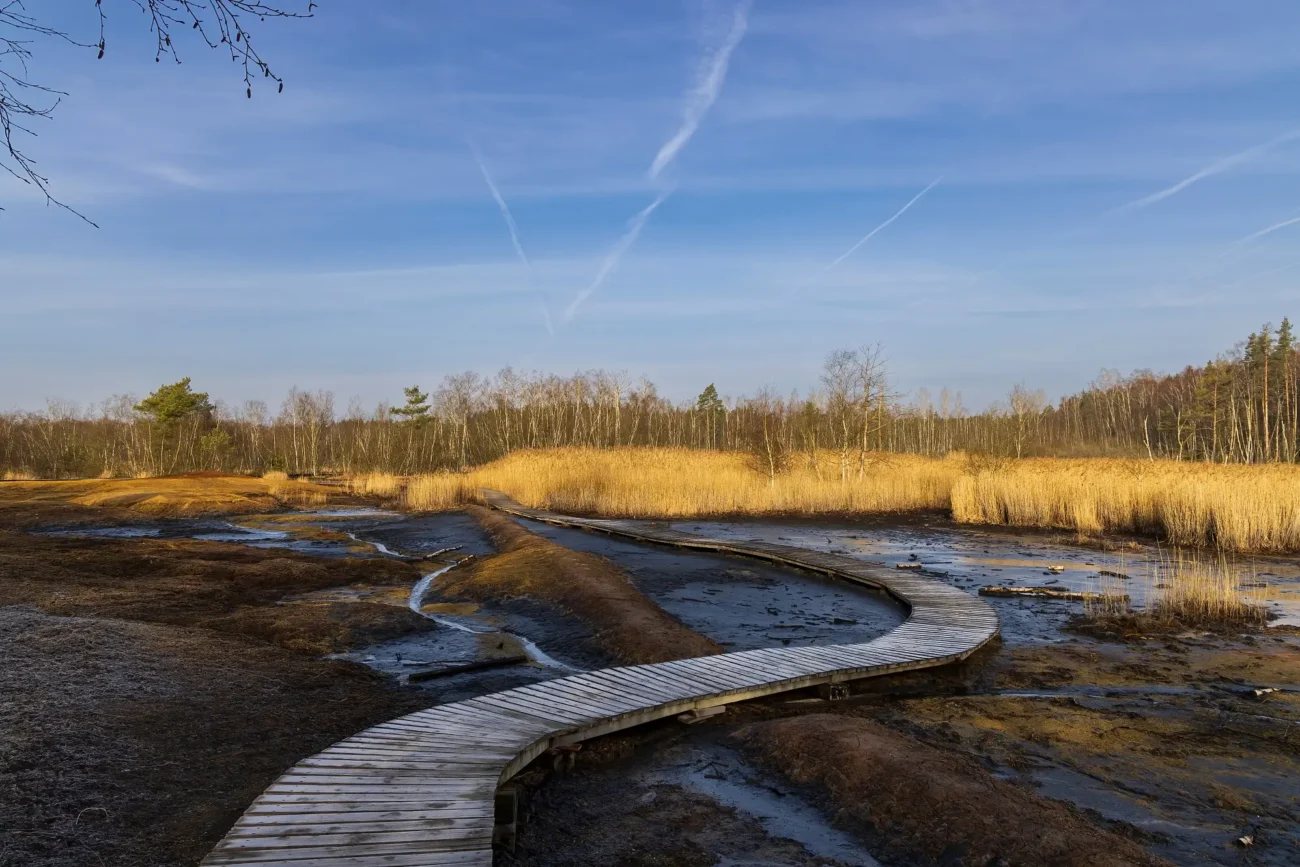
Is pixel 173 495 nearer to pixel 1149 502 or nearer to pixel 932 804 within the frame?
pixel 1149 502

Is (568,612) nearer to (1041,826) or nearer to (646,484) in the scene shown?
(1041,826)

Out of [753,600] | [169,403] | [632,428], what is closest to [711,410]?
[632,428]

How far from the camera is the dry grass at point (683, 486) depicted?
2553 cm

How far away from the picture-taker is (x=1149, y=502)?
1967 cm

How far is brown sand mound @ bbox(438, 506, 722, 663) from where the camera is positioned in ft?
30.5

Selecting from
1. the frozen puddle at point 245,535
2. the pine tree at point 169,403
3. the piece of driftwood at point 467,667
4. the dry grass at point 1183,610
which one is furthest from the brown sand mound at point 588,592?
the pine tree at point 169,403

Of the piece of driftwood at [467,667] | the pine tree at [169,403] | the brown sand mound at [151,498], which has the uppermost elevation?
the pine tree at [169,403]

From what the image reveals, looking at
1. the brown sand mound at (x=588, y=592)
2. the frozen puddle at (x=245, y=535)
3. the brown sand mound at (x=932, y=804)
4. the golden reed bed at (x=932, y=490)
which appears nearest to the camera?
the brown sand mound at (x=932, y=804)

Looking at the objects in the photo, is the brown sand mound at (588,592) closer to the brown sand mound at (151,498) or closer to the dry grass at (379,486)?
the brown sand mound at (151,498)

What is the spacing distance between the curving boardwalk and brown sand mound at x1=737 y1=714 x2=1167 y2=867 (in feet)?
3.75

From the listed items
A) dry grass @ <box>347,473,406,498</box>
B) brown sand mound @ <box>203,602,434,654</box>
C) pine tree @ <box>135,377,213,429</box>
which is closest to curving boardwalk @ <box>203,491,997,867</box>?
brown sand mound @ <box>203,602,434,654</box>

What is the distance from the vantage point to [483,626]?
11312 millimetres

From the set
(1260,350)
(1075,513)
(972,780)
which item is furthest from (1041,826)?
(1260,350)

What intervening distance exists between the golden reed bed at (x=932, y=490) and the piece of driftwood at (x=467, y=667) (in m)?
15.1
